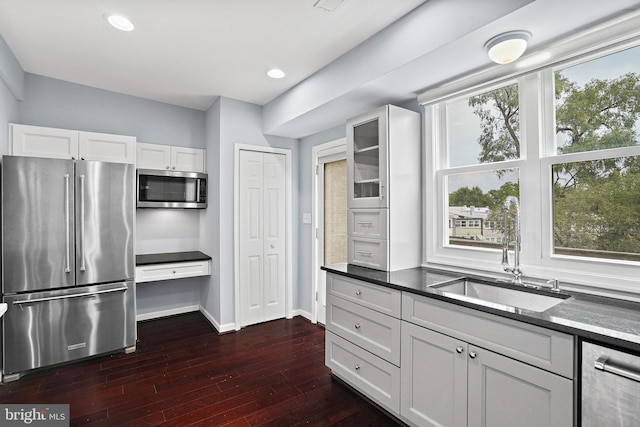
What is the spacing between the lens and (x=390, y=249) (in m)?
2.47

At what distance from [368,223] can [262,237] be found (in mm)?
1679

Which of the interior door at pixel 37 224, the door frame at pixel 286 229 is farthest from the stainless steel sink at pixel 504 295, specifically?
the interior door at pixel 37 224

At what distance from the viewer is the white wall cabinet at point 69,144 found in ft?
9.60

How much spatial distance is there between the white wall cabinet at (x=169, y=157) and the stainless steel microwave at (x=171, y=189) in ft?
0.60

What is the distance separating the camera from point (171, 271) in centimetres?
360

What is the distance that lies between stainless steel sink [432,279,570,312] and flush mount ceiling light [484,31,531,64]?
132cm

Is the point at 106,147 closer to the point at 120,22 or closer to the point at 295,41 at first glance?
the point at 120,22

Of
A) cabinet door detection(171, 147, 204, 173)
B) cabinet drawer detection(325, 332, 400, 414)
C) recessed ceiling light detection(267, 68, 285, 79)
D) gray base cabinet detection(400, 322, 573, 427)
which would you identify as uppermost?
recessed ceiling light detection(267, 68, 285, 79)

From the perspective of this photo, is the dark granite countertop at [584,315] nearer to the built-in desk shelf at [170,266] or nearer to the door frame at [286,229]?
the door frame at [286,229]

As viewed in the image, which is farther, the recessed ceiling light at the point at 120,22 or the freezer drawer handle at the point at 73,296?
the freezer drawer handle at the point at 73,296

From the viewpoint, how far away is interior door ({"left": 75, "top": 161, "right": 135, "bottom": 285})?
9.30 feet

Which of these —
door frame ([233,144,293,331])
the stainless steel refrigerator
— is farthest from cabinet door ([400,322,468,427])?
the stainless steel refrigerator

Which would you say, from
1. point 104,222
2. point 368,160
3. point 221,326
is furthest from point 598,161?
point 104,222

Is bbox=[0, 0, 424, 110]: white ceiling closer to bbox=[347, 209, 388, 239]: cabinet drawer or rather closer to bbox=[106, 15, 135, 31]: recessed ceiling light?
bbox=[106, 15, 135, 31]: recessed ceiling light
